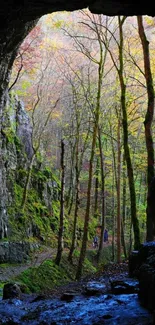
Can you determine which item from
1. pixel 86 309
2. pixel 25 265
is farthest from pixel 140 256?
pixel 25 265

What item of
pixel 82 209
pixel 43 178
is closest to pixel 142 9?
pixel 43 178

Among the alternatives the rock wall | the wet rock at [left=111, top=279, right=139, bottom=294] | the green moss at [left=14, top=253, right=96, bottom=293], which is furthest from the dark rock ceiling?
the rock wall

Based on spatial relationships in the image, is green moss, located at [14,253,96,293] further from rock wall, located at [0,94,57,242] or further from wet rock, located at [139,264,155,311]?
wet rock, located at [139,264,155,311]

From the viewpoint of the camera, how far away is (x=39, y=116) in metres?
25.1

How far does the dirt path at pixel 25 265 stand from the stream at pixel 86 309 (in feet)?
11.3

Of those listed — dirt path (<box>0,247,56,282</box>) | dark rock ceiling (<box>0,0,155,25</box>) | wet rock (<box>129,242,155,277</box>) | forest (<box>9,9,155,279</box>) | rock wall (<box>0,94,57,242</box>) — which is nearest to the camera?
dark rock ceiling (<box>0,0,155,25</box>)

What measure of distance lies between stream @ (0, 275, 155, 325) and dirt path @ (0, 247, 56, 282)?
11.3ft

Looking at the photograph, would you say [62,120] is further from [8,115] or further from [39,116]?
[8,115]

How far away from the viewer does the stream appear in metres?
5.72

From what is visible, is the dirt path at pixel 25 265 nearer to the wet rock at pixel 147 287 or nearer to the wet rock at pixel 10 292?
the wet rock at pixel 10 292

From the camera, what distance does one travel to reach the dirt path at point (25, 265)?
12.0m

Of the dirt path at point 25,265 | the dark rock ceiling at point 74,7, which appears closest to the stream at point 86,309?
the dirt path at point 25,265

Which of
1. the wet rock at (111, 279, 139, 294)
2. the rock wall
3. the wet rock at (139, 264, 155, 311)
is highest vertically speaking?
the rock wall

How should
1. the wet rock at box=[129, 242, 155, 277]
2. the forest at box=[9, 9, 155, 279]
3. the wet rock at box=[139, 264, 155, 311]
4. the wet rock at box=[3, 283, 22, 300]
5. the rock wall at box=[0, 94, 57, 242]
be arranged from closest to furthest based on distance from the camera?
the wet rock at box=[139, 264, 155, 311] < the wet rock at box=[129, 242, 155, 277] < the wet rock at box=[3, 283, 22, 300] < the forest at box=[9, 9, 155, 279] < the rock wall at box=[0, 94, 57, 242]
